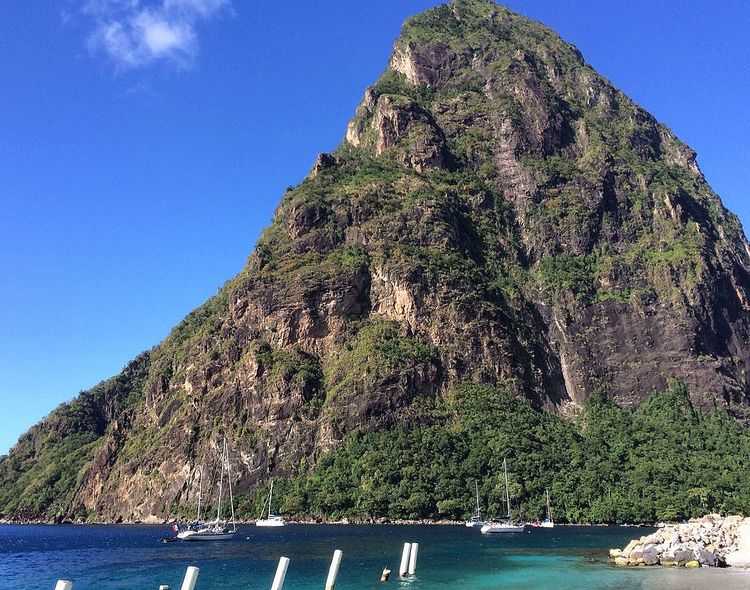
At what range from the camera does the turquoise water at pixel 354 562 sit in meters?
54.2

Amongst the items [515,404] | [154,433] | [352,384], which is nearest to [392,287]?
[352,384]

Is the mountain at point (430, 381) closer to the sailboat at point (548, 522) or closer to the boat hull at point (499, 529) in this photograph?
the sailboat at point (548, 522)

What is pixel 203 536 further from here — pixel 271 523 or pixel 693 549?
pixel 693 549

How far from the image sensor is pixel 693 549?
62406 mm

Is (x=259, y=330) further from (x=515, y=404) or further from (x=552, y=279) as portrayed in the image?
(x=552, y=279)

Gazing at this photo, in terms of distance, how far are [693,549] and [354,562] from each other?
3113 centimetres

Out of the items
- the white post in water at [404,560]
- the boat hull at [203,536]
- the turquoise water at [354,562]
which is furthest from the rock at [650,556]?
the boat hull at [203,536]

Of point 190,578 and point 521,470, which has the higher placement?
point 521,470

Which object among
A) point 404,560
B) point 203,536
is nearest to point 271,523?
point 203,536

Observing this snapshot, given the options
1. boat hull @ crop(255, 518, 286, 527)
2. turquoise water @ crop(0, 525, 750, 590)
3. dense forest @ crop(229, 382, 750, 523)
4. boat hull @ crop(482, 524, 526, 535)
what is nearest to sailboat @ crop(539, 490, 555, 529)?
dense forest @ crop(229, 382, 750, 523)

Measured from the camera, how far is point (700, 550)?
61.9 metres

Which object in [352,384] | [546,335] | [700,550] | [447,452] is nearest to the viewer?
[700,550]

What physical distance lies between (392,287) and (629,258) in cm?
7347

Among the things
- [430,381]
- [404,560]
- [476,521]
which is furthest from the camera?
[430,381]
